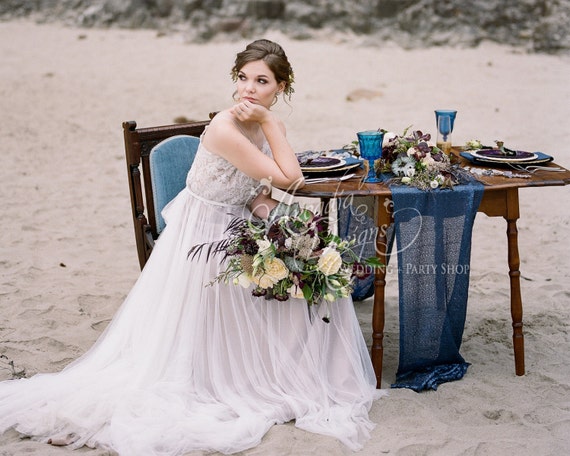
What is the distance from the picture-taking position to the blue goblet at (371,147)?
11.2ft

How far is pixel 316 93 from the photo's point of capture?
34.4ft

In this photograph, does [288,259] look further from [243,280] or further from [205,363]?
[205,363]

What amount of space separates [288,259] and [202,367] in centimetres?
62

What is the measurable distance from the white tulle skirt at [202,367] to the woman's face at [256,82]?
50 centimetres

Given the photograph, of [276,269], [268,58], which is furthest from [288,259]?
[268,58]

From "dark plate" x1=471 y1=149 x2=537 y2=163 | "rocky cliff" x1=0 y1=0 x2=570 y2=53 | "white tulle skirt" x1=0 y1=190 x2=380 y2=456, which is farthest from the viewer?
"rocky cliff" x1=0 y1=0 x2=570 y2=53

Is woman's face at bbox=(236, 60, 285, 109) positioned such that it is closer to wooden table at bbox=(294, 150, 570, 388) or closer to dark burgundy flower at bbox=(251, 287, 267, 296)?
wooden table at bbox=(294, 150, 570, 388)

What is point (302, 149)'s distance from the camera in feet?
26.2

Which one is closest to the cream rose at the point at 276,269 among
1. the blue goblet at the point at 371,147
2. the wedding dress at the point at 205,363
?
the wedding dress at the point at 205,363

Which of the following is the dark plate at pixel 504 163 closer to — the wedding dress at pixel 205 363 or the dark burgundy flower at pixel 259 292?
the wedding dress at pixel 205 363

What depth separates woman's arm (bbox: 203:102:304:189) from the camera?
323 cm

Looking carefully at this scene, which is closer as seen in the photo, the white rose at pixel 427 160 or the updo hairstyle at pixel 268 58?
the updo hairstyle at pixel 268 58

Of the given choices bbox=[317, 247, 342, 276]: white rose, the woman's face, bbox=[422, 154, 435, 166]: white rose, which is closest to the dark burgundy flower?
bbox=[317, 247, 342, 276]: white rose

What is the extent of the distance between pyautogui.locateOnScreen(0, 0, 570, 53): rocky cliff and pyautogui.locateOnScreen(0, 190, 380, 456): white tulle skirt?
35.3ft
